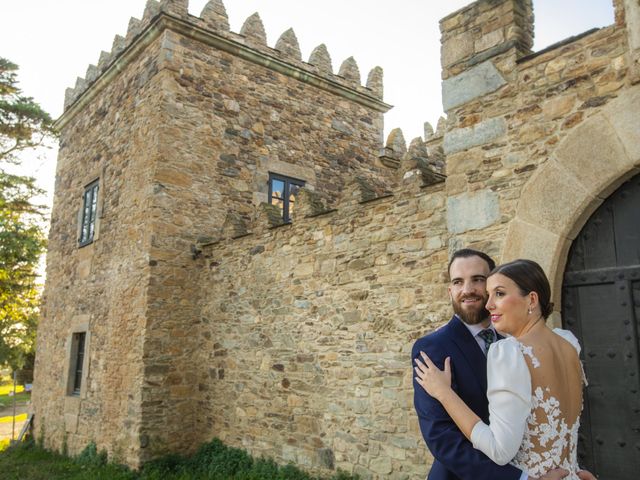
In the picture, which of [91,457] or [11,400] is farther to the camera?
[11,400]

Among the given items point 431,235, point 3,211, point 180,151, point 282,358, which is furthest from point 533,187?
point 3,211

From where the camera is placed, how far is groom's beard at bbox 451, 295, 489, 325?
2.34m

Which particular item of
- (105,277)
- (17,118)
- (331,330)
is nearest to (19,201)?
(17,118)

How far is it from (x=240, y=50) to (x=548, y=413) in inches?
356

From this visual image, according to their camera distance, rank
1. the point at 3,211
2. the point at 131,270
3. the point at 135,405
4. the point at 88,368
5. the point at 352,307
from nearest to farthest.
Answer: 1. the point at 352,307
2. the point at 135,405
3. the point at 131,270
4. the point at 88,368
5. the point at 3,211

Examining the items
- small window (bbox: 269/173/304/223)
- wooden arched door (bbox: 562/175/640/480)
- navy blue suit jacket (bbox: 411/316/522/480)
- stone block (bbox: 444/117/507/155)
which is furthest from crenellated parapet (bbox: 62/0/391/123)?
navy blue suit jacket (bbox: 411/316/522/480)

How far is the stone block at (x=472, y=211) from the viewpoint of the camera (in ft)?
13.5

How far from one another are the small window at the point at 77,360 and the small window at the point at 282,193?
4.39 meters

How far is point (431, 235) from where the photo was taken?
542 cm

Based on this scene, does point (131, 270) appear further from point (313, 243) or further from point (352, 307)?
point (352, 307)

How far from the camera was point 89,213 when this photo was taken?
1062 centimetres

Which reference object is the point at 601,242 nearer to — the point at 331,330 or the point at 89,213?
the point at 331,330

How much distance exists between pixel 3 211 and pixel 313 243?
42.5ft

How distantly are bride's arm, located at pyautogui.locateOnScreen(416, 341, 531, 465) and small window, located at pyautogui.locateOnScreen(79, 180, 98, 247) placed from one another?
31.6 ft
